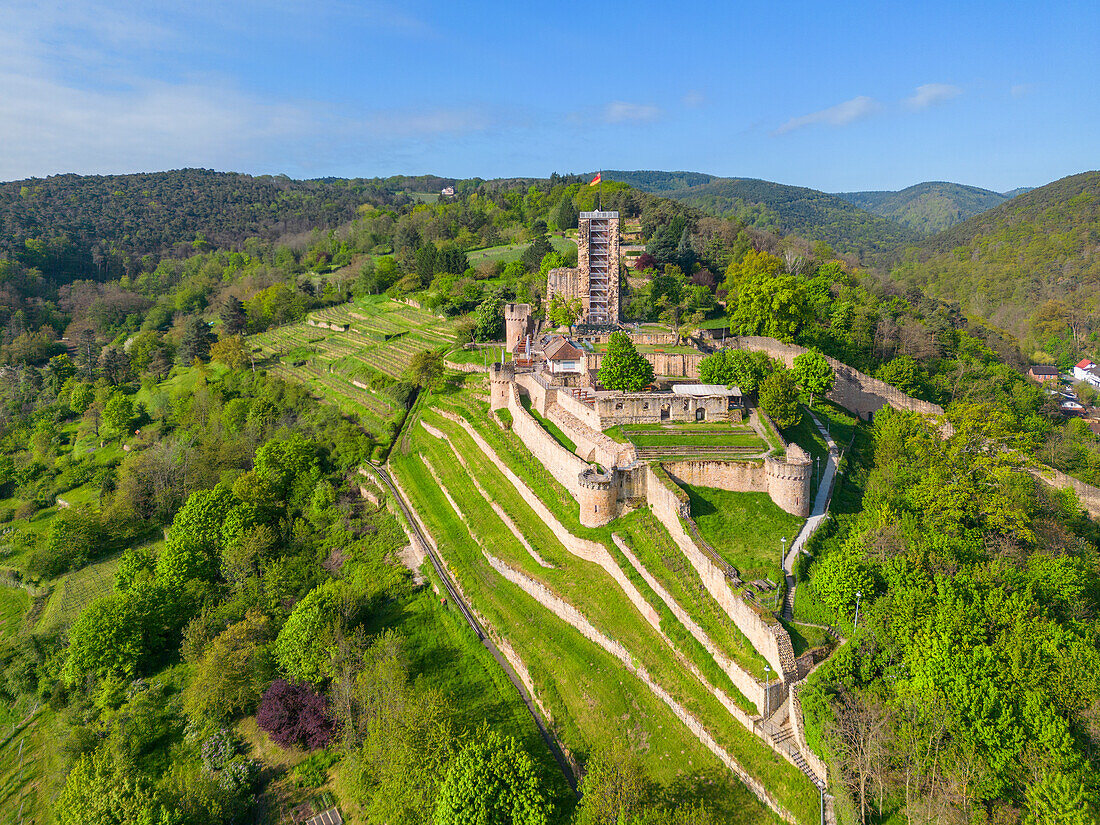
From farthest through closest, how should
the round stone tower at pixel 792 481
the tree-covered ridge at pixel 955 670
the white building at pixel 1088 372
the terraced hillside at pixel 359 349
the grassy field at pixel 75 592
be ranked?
1. the white building at pixel 1088 372
2. the terraced hillside at pixel 359 349
3. the grassy field at pixel 75 592
4. the round stone tower at pixel 792 481
5. the tree-covered ridge at pixel 955 670

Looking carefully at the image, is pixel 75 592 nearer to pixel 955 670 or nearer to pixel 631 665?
pixel 631 665

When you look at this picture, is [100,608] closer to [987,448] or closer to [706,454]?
[706,454]

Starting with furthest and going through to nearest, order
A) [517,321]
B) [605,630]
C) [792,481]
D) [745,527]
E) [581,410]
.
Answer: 1. [517,321]
2. [581,410]
3. [792,481]
4. [745,527]
5. [605,630]

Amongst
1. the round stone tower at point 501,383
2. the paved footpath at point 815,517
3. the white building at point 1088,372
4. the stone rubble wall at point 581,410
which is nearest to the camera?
the paved footpath at point 815,517

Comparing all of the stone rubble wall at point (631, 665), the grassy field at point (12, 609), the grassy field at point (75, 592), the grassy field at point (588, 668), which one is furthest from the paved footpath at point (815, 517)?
the grassy field at point (12, 609)

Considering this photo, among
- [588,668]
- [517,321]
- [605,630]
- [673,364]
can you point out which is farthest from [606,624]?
[517,321]

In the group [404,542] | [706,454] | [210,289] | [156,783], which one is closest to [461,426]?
[404,542]

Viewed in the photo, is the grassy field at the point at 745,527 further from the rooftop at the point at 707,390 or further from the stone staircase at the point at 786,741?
the rooftop at the point at 707,390
